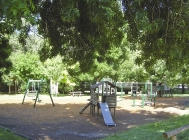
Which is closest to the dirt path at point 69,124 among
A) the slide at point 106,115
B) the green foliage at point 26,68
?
the slide at point 106,115

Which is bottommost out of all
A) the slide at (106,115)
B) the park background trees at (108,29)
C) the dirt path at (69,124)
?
the dirt path at (69,124)

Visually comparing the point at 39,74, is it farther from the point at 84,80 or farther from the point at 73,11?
the point at 73,11

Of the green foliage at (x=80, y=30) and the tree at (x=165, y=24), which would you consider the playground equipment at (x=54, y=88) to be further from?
the tree at (x=165, y=24)

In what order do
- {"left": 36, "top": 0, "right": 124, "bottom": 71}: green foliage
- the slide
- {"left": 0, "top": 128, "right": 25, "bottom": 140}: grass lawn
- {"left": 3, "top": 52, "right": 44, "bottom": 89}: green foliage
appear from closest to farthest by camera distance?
{"left": 36, "top": 0, "right": 124, "bottom": 71}: green foliage, {"left": 0, "top": 128, "right": 25, "bottom": 140}: grass lawn, the slide, {"left": 3, "top": 52, "right": 44, "bottom": 89}: green foliage

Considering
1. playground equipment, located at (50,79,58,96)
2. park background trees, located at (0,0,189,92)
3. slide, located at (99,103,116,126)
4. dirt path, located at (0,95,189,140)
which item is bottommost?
dirt path, located at (0,95,189,140)

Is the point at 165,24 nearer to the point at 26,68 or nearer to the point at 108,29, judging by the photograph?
the point at 108,29

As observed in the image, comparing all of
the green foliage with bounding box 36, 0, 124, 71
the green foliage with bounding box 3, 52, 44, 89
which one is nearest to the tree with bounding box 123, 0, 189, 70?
the green foliage with bounding box 36, 0, 124, 71

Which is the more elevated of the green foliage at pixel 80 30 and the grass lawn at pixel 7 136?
the green foliage at pixel 80 30

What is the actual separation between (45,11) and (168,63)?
340 cm

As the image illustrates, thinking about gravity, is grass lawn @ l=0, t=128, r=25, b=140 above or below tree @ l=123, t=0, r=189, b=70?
below

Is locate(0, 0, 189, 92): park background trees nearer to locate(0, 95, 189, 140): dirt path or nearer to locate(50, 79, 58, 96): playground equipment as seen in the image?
locate(0, 95, 189, 140): dirt path

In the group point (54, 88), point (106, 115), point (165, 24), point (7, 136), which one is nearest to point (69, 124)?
A: point (106, 115)

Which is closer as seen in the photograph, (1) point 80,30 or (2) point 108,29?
(2) point 108,29

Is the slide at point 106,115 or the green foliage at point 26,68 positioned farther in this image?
the green foliage at point 26,68
